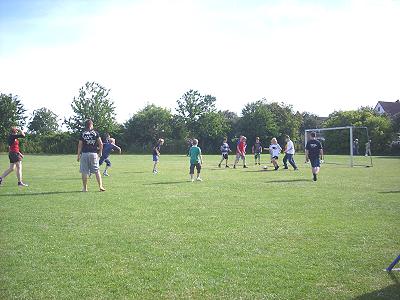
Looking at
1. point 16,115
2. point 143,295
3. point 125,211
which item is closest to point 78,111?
point 16,115

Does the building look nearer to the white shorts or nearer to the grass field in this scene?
the grass field

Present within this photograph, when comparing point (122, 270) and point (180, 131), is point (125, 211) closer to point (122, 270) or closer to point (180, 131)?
point (122, 270)

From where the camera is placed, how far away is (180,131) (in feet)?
228

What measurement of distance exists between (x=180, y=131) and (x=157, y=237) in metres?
63.7

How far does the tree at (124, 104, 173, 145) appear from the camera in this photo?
68506mm

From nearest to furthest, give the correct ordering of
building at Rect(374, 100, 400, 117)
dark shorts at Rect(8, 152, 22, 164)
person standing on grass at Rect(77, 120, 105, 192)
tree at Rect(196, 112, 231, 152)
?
1. person standing on grass at Rect(77, 120, 105, 192)
2. dark shorts at Rect(8, 152, 22, 164)
3. tree at Rect(196, 112, 231, 152)
4. building at Rect(374, 100, 400, 117)

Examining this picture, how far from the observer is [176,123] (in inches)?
2783

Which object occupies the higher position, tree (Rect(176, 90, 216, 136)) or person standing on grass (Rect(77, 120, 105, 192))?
tree (Rect(176, 90, 216, 136))

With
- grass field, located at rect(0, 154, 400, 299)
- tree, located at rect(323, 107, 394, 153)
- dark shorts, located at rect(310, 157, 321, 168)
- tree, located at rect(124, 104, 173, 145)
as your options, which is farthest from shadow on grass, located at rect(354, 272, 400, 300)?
tree, located at rect(124, 104, 173, 145)

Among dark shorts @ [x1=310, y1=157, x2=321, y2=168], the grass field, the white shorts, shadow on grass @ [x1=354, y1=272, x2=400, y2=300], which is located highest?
the white shorts

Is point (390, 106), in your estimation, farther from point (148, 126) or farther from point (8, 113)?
point (8, 113)

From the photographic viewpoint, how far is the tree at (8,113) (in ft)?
198

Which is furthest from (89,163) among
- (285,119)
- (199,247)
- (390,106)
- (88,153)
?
(390,106)

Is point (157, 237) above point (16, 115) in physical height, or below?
below
